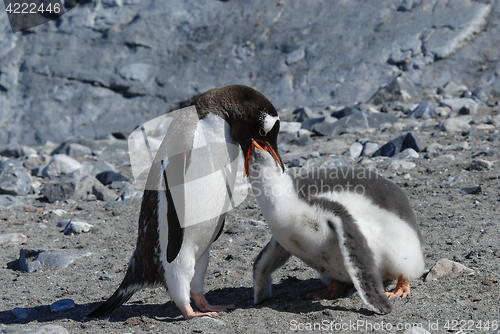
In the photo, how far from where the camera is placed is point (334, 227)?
9.71 feet

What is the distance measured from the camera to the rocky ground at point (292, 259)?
9.23 ft

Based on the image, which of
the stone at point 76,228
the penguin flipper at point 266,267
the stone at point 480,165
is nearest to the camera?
the penguin flipper at point 266,267

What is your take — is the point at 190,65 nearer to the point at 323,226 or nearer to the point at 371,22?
the point at 371,22

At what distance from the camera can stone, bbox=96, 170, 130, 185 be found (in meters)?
6.82

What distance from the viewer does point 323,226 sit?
3010 millimetres

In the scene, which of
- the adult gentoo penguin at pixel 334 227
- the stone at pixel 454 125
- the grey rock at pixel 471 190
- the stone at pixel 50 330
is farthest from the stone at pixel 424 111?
the stone at pixel 50 330

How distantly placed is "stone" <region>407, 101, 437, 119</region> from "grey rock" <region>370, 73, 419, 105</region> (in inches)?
40.7

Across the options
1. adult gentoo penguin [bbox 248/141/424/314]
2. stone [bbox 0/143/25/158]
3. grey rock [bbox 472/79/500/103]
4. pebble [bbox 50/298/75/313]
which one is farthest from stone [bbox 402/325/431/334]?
stone [bbox 0/143/25/158]

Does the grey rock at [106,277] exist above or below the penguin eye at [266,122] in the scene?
below

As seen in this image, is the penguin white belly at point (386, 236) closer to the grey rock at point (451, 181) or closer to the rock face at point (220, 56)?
the grey rock at point (451, 181)

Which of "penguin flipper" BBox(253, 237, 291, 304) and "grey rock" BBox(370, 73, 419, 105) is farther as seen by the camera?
"grey rock" BBox(370, 73, 419, 105)

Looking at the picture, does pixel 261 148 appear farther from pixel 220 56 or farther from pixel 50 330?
pixel 220 56

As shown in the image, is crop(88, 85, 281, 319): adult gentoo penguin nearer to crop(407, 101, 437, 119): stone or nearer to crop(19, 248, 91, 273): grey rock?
crop(19, 248, 91, 273): grey rock

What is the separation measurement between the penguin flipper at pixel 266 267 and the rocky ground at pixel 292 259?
0.27ft
